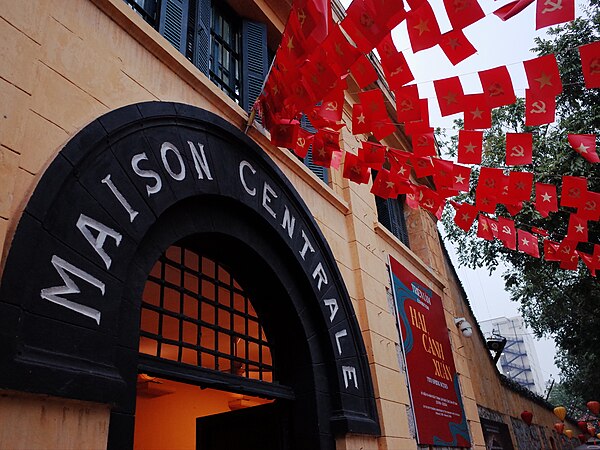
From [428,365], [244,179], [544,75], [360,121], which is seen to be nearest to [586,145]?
[544,75]

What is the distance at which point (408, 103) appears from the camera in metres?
4.86

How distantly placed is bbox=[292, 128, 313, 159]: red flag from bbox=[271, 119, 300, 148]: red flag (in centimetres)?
14

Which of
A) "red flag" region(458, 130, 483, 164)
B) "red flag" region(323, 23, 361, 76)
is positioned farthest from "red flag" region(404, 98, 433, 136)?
"red flag" region(323, 23, 361, 76)

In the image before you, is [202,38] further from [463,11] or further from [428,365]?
[428,365]

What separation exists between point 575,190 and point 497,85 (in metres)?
2.23

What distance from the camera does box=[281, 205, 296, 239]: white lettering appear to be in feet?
17.0

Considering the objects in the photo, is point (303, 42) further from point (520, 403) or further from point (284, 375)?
point (520, 403)

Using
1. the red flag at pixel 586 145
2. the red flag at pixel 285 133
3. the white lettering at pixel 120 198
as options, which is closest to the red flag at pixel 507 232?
the red flag at pixel 586 145

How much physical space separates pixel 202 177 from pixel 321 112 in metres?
1.48

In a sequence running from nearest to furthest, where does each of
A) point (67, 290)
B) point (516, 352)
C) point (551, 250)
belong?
point (67, 290)
point (551, 250)
point (516, 352)

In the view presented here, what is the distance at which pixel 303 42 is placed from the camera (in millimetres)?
4121

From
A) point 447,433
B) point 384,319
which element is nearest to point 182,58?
point 384,319

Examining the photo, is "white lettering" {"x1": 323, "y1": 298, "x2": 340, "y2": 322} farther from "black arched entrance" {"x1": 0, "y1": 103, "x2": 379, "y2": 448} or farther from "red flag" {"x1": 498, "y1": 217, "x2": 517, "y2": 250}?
"red flag" {"x1": 498, "y1": 217, "x2": 517, "y2": 250}

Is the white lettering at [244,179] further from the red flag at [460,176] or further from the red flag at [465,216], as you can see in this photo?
the red flag at [465,216]
